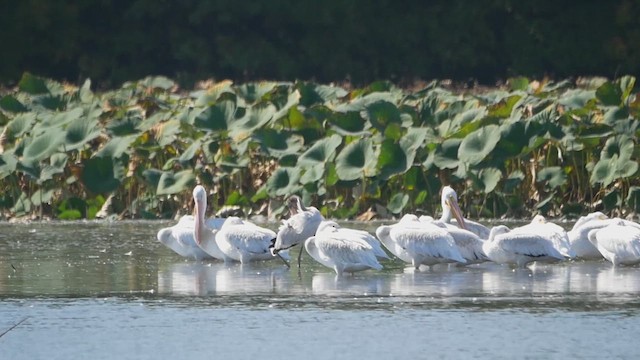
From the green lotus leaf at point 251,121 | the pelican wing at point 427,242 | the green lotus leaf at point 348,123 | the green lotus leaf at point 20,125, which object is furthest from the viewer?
the green lotus leaf at point 20,125

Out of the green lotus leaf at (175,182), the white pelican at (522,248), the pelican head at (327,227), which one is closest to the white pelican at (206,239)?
the pelican head at (327,227)

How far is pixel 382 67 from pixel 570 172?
20004 millimetres

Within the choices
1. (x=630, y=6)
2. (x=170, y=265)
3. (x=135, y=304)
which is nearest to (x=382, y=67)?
(x=630, y=6)

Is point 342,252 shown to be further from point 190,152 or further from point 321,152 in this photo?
point 190,152

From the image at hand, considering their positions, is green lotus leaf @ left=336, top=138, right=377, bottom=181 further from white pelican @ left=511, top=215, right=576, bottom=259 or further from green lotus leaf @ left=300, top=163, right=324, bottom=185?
white pelican @ left=511, top=215, right=576, bottom=259

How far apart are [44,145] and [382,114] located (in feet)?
11.9

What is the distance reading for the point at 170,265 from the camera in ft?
42.7

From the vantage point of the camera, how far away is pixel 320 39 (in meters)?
36.9

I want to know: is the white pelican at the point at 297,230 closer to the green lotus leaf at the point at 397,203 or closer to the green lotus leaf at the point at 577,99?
the green lotus leaf at the point at 397,203

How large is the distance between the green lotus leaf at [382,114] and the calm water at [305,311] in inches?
182

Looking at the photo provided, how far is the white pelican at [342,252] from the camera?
38.4 feet

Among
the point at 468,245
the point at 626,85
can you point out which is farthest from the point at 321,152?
the point at 468,245

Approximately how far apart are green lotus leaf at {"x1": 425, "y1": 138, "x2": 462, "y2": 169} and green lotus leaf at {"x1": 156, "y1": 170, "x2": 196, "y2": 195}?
8.10 ft

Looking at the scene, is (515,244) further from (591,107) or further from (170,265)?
(591,107)
